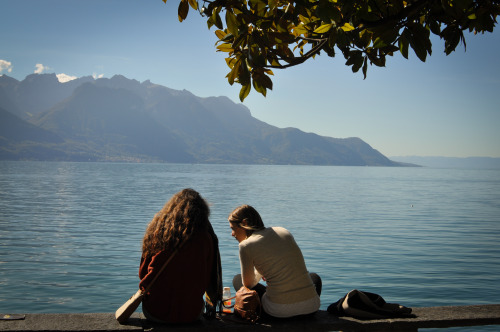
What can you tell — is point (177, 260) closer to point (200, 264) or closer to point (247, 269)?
point (200, 264)

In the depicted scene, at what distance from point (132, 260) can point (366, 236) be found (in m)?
9.57

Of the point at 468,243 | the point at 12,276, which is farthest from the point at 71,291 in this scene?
the point at 468,243

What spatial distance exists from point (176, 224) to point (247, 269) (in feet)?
2.64

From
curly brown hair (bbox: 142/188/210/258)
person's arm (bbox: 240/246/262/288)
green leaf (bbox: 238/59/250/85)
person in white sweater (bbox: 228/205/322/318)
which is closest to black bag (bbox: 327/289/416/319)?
person in white sweater (bbox: 228/205/322/318)

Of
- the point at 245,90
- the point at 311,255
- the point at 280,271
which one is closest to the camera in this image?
the point at 245,90

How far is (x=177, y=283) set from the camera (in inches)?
152

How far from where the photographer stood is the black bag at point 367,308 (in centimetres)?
404

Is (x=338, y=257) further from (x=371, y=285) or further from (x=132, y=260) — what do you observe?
(x=132, y=260)

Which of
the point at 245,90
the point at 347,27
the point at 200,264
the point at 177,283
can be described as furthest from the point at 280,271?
the point at 347,27

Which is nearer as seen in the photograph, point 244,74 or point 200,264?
point 244,74

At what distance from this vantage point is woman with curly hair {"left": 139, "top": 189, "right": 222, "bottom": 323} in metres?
3.83

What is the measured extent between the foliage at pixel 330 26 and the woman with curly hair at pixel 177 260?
1.20 meters

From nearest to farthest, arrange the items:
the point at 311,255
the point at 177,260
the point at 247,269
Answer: the point at 177,260 → the point at 247,269 → the point at 311,255

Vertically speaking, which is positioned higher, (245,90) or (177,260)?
(245,90)
